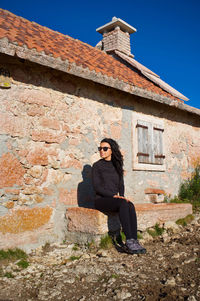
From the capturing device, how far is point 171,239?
3742mm

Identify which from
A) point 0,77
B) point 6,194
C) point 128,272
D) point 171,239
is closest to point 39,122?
point 0,77

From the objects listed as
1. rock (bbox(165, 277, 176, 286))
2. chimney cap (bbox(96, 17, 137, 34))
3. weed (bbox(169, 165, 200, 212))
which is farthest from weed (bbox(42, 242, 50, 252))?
chimney cap (bbox(96, 17, 137, 34))

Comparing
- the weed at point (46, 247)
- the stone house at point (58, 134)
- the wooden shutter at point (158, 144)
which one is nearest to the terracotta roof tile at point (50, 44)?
the stone house at point (58, 134)

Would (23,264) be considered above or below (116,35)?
below

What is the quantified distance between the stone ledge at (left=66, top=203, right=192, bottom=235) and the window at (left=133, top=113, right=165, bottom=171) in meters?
1.05

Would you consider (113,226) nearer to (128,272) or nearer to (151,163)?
(128,272)

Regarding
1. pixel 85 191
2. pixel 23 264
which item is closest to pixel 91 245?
pixel 23 264

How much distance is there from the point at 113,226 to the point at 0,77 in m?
2.53

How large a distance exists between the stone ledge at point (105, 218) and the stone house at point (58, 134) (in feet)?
0.87

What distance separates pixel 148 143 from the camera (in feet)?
17.5

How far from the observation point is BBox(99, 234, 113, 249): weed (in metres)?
3.20

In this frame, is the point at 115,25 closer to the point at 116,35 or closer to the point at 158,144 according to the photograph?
the point at 116,35

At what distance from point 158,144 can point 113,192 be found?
2.46m

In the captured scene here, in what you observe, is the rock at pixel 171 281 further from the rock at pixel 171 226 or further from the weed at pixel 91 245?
the rock at pixel 171 226
